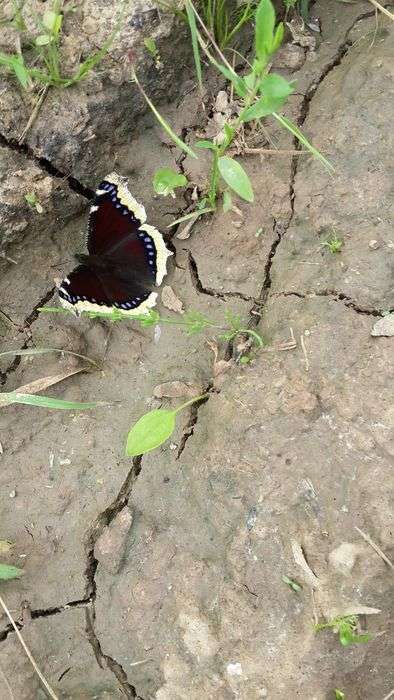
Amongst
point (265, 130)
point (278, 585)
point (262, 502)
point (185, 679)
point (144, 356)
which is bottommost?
point (185, 679)

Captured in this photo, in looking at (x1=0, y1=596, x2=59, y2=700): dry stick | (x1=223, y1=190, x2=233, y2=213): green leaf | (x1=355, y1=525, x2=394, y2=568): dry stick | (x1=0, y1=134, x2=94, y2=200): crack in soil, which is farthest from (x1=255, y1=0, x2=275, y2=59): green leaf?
(x1=0, y1=596, x2=59, y2=700): dry stick

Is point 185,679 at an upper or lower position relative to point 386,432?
lower

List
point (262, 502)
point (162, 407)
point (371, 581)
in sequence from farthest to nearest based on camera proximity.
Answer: point (162, 407) < point (262, 502) < point (371, 581)

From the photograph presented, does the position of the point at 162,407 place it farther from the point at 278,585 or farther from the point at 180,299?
the point at 278,585

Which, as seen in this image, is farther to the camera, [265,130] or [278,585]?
[265,130]

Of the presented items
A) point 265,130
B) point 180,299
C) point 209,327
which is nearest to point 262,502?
point 209,327

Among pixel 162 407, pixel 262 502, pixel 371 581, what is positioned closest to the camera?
pixel 371 581

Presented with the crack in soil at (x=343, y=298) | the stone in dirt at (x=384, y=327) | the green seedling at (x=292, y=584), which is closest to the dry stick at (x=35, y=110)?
the crack in soil at (x=343, y=298)

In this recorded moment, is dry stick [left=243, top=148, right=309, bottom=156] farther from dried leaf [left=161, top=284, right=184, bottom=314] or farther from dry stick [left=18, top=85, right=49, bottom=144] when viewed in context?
dry stick [left=18, top=85, right=49, bottom=144]
